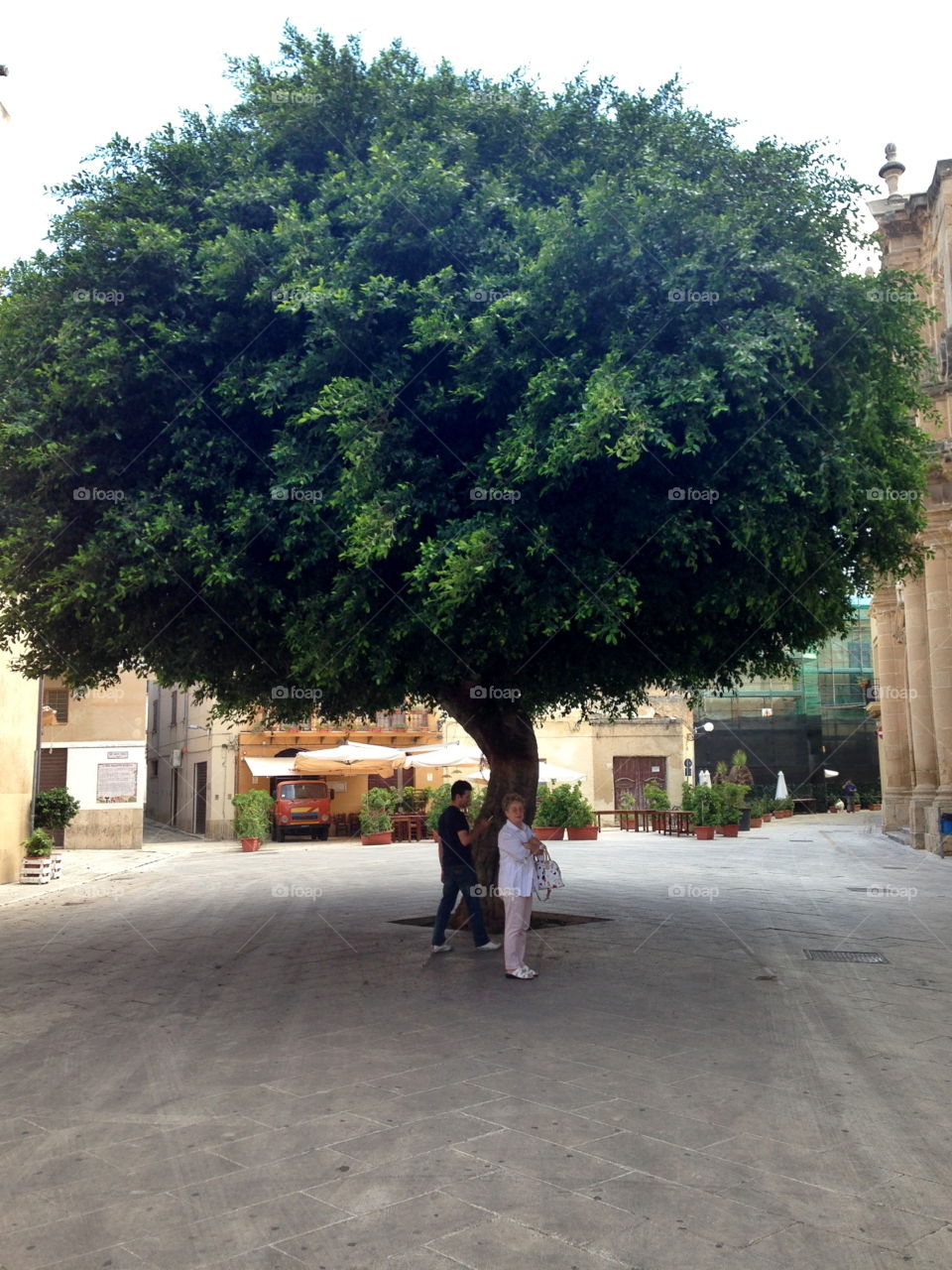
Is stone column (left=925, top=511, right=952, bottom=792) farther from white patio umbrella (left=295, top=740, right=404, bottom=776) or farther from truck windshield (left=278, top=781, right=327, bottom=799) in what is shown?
truck windshield (left=278, top=781, right=327, bottom=799)

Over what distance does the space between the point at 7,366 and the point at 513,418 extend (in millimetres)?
5103

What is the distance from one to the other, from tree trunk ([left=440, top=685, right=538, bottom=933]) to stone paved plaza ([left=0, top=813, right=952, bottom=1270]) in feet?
2.73

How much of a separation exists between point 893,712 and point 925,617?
525 cm

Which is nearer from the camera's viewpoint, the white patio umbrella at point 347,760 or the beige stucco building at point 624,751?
the white patio umbrella at point 347,760

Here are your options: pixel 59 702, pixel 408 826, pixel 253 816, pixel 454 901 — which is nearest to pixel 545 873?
pixel 454 901

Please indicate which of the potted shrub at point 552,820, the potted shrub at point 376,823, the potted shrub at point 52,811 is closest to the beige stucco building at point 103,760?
the potted shrub at point 376,823

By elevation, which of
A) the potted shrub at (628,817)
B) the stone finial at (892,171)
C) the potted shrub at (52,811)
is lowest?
the potted shrub at (628,817)

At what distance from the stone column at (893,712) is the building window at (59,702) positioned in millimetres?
23267

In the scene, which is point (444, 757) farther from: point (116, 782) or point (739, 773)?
point (739, 773)

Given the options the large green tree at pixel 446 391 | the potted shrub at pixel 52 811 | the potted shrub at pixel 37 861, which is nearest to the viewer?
the large green tree at pixel 446 391

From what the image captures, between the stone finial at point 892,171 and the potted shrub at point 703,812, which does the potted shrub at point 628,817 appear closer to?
the potted shrub at point 703,812

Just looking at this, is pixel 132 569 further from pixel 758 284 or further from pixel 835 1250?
pixel 835 1250

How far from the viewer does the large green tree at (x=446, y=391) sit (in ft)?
27.7

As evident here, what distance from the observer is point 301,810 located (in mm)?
34688
